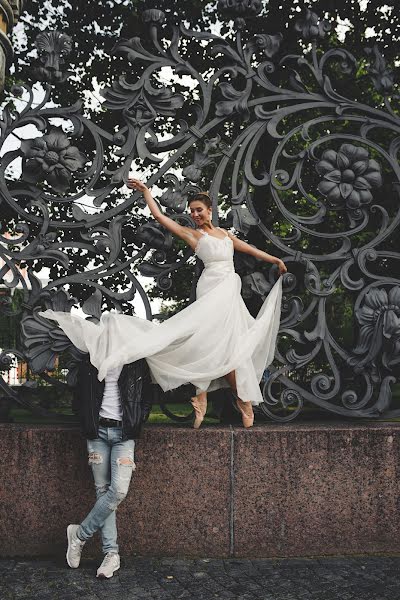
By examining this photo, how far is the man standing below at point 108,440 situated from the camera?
4.79 metres

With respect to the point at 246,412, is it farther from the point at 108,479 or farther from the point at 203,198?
the point at 203,198

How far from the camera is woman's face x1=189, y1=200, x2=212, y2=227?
5344mm

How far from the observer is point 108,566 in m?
4.77

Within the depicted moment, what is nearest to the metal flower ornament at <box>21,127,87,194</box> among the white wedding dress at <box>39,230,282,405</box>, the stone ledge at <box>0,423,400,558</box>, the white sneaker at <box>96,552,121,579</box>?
the white wedding dress at <box>39,230,282,405</box>

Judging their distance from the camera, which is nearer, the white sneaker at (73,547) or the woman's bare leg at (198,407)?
the white sneaker at (73,547)

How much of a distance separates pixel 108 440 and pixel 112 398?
283 millimetres

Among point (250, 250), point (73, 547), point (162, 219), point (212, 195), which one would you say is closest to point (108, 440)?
point (73, 547)

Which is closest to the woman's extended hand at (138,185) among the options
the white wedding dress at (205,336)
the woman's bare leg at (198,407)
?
the white wedding dress at (205,336)

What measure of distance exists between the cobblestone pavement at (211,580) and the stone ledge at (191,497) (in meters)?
0.14

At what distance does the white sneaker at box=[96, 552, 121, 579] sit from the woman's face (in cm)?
245

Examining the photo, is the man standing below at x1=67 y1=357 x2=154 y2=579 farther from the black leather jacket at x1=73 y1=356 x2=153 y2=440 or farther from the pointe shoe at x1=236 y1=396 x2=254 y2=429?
the pointe shoe at x1=236 y1=396 x2=254 y2=429

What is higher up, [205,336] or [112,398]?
[205,336]

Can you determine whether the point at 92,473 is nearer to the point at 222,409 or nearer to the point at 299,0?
the point at 222,409

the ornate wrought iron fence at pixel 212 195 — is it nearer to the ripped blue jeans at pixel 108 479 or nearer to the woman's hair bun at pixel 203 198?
the woman's hair bun at pixel 203 198
